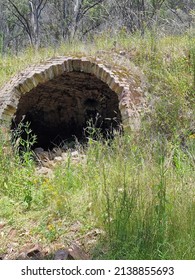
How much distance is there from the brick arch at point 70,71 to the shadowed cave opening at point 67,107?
555mm

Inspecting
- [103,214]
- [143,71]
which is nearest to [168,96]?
[143,71]

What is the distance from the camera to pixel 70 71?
620cm

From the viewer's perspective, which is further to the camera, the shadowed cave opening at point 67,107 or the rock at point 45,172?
the shadowed cave opening at point 67,107

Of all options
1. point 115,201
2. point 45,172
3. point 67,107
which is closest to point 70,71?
point 67,107

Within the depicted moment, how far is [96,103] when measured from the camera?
7.59 m

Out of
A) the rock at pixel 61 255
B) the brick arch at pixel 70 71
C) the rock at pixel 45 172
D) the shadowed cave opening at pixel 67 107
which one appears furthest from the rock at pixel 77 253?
the shadowed cave opening at pixel 67 107

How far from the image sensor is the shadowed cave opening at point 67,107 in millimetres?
6931

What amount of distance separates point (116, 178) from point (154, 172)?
0.32 metres

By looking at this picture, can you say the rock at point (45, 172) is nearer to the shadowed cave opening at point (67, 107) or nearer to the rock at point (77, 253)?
the rock at point (77, 253)

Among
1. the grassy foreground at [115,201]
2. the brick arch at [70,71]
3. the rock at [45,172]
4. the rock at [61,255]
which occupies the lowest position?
the rock at [45,172]

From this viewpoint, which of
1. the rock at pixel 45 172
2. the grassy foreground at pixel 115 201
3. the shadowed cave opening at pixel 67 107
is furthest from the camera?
the shadowed cave opening at pixel 67 107

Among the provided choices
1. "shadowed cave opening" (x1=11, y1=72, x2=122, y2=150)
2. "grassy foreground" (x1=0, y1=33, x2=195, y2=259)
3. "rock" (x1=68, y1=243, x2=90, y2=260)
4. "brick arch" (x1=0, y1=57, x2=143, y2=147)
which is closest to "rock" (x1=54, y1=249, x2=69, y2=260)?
"rock" (x1=68, y1=243, x2=90, y2=260)

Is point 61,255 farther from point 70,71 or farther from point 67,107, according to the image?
point 67,107

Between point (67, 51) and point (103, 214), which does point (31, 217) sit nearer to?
point (103, 214)
